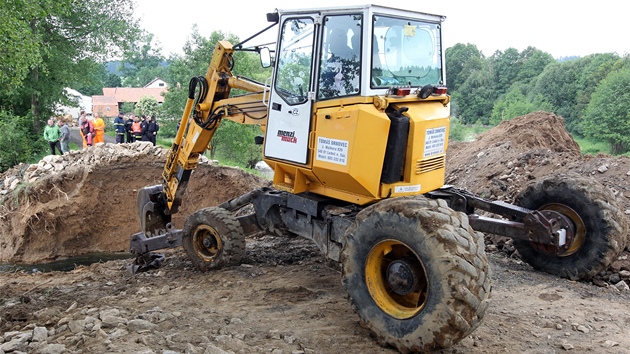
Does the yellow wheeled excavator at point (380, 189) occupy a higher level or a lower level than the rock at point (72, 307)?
higher

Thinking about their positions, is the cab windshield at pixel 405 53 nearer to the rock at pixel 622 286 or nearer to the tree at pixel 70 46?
the rock at pixel 622 286

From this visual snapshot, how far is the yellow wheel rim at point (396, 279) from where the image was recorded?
444cm

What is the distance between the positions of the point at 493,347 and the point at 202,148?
4.65m

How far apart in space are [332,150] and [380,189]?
0.62 metres

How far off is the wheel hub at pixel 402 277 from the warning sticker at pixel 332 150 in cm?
117

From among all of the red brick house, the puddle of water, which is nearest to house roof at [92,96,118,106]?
the red brick house

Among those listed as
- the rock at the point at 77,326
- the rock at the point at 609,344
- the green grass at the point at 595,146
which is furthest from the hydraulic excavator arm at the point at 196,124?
the green grass at the point at 595,146

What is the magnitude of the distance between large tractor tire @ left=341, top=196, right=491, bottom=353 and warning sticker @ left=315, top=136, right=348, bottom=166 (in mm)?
706

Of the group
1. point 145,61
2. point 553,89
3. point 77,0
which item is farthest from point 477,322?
point 145,61

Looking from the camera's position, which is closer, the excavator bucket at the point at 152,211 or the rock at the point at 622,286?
the rock at the point at 622,286

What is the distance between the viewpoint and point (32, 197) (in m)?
12.9

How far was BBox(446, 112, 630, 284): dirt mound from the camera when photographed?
7.90 metres

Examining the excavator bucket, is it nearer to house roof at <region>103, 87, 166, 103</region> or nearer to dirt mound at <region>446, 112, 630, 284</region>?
dirt mound at <region>446, 112, 630, 284</region>

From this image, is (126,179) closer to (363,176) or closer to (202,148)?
(202,148)
